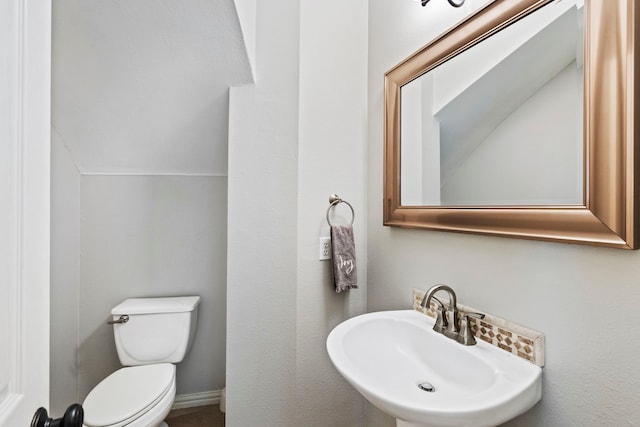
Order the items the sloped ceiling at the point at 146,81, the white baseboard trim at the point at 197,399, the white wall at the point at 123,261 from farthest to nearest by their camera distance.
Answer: the white baseboard trim at the point at 197,399, the white wall at the point at 123,261, the sloped ceiling at the point at 146,81

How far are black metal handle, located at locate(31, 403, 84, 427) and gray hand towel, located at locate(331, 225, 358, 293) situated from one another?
985 mm

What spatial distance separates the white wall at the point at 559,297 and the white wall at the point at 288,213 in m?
0.42

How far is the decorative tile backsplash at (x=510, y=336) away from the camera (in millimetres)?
756

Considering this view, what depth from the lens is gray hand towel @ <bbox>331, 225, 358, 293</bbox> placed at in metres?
1.34

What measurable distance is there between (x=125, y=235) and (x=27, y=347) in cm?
167

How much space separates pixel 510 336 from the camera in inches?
32.3

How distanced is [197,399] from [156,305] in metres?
0.74

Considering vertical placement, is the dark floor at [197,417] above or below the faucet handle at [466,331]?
below

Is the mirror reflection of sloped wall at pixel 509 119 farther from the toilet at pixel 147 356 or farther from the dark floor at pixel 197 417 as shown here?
the dark floor at pixel 197 417

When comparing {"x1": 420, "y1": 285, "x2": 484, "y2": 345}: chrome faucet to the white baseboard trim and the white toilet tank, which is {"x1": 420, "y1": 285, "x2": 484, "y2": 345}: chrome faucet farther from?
the white baseboard trim

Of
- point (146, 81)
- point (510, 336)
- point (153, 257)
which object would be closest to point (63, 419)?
point (510, 336)

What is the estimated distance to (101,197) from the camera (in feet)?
6.14

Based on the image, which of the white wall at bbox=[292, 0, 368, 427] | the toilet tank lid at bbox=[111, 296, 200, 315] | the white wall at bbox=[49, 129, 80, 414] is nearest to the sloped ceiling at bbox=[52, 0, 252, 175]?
the white wall at bbox=[49, 129, 80, 414]

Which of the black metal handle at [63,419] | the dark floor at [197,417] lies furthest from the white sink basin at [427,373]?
the dark floor at [197,417]
